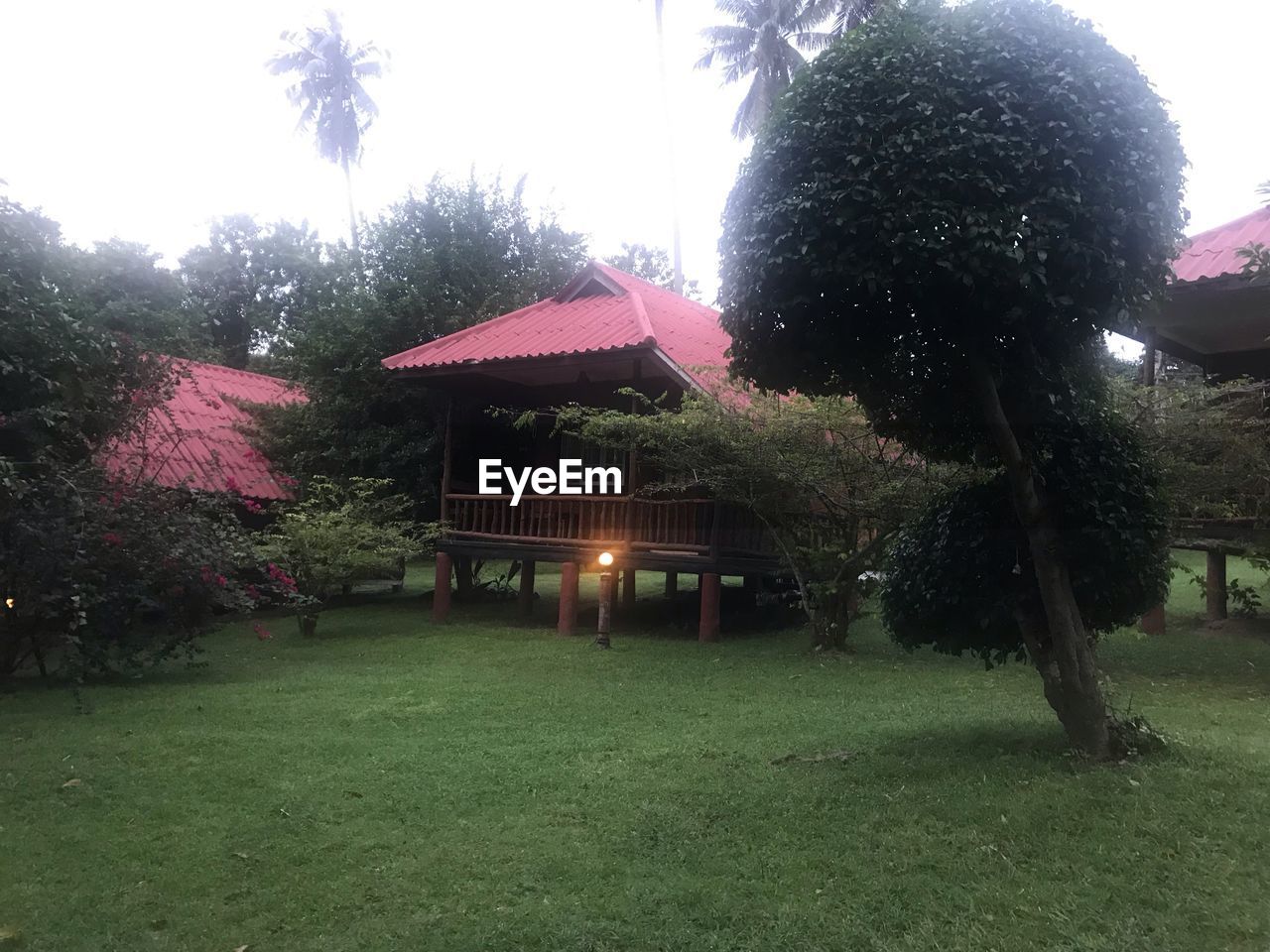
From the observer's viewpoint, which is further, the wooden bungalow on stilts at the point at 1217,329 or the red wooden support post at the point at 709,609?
the red wooden support post at the point at 709,609

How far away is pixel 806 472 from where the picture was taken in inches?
359

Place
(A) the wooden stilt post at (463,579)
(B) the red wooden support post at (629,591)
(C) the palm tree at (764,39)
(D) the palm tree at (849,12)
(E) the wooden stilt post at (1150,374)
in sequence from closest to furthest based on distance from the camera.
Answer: (E) the wooden stilt post at (1150,374) → (B) the red wooden support post at (629,591) → (A) the wooden stilt post at (463,579) → (D) the palm tree at (849,12) → (C) the palm tree at (764,39)

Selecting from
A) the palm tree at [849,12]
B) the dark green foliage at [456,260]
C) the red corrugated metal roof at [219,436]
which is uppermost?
the palm tree at [849,12]

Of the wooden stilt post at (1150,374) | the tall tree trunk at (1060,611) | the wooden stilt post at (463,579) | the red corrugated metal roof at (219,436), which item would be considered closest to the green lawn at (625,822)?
the tall tree trunk at (1060,611)

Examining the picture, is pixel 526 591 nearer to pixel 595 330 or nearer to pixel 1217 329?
pixel 595 330

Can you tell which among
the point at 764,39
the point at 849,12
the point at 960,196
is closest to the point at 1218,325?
the point at 960,196

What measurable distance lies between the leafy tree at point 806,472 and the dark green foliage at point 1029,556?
327 cm

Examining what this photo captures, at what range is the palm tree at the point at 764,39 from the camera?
24.8 m

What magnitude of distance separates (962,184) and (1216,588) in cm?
974

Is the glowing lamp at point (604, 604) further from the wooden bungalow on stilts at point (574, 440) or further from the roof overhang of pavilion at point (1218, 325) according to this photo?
the roof overhang of pavilion at point (1218, 325)

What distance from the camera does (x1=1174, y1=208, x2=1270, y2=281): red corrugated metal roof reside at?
26.6 feet

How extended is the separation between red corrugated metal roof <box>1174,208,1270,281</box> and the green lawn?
3596 mm

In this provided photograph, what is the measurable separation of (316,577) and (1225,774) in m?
10.0

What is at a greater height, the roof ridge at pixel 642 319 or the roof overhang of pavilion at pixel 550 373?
the roof ridge at pixel 642 319
